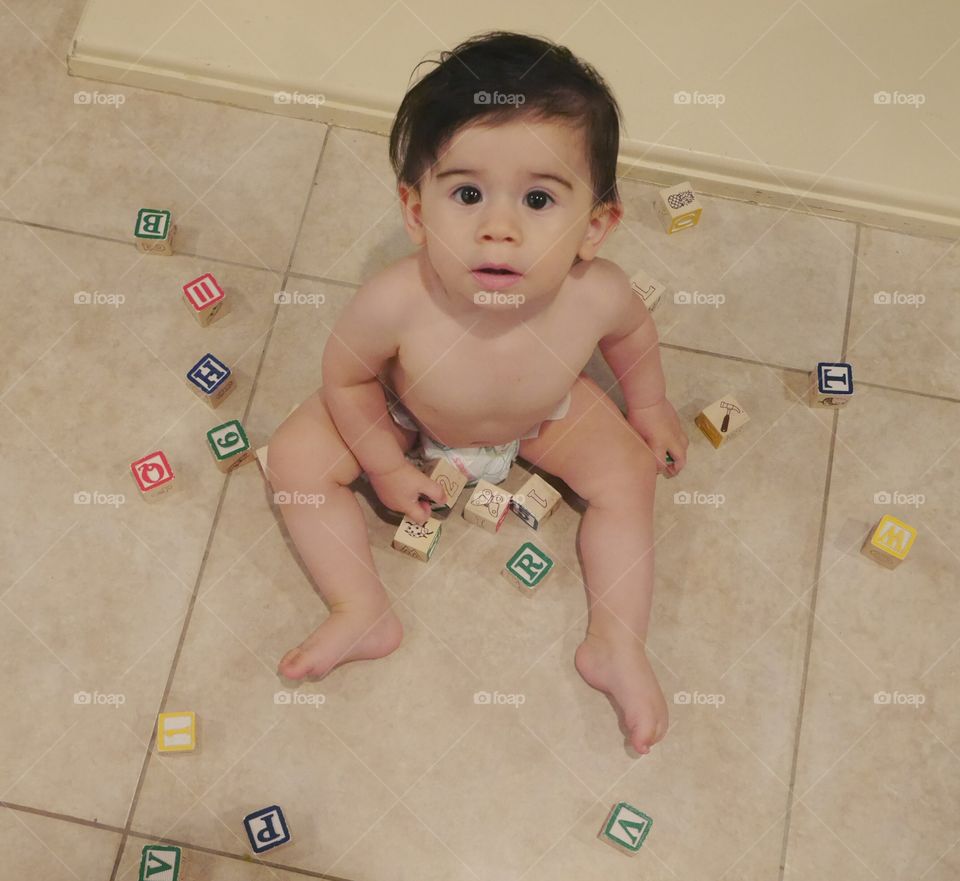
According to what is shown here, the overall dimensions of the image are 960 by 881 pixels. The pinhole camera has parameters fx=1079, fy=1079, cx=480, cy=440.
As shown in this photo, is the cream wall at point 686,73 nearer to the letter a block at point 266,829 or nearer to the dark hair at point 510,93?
the dark hair at point 510,93

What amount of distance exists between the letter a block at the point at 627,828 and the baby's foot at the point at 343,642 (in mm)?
318

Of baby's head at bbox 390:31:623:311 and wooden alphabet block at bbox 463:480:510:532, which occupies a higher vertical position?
baby's head at bbox 390:31:623:311

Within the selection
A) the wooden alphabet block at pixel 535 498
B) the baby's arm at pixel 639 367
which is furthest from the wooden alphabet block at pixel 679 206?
the wooden alphabet block at pixel 535 498

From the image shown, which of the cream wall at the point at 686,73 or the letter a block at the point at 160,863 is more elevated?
the cream wall at the point at 686,73

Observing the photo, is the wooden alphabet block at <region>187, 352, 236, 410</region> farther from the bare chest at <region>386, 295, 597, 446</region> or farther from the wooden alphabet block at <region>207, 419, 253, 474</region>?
the bare chest at <region>386, 295, 597, 446</region>

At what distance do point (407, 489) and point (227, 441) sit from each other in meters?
0.24

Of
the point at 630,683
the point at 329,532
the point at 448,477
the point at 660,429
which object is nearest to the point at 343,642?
the point at 329,532

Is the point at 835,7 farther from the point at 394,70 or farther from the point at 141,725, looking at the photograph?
the point at 141,725

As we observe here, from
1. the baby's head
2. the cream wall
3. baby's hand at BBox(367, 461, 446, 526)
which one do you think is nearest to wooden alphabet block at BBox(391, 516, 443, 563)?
baby's hand at BBox(367, 461, 446, 526)

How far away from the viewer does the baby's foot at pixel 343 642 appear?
48.2 inches

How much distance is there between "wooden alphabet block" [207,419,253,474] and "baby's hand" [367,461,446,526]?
0.18m

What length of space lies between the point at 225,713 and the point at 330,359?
1.44 ft

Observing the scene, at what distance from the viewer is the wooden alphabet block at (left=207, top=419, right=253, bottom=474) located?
1.32 metres

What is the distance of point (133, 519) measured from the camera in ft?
4.40
